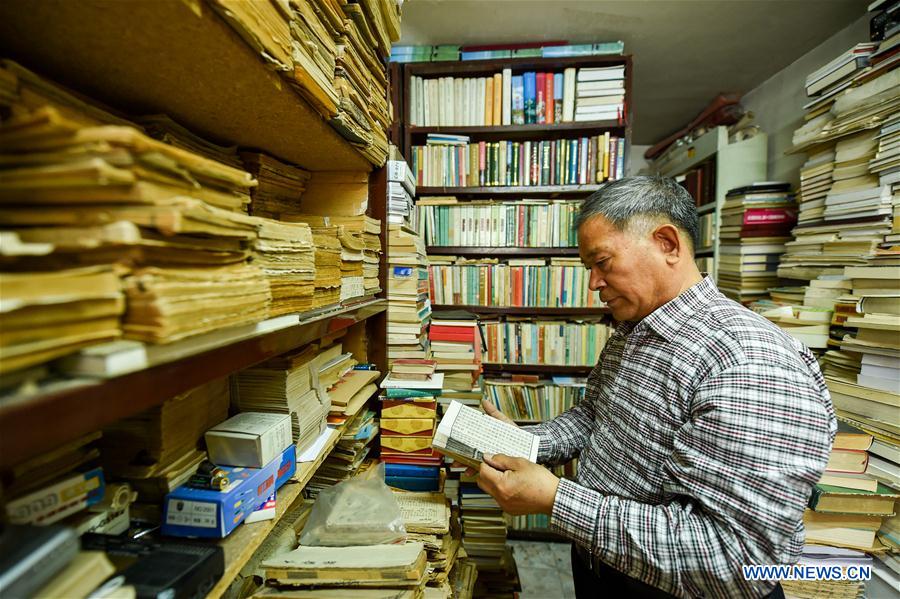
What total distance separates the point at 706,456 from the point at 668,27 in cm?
252

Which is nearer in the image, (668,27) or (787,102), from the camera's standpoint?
(668,27)

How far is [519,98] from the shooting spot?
8.00ft

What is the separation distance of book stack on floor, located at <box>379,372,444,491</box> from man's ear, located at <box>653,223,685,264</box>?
864 mm

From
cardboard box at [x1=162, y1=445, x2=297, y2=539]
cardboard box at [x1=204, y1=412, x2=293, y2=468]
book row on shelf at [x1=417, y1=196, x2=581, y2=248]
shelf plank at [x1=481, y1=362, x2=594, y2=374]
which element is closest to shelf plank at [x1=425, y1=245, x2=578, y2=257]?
Answer: book row on shelf at [x1=417, y1=196, x2=581, y2=248]

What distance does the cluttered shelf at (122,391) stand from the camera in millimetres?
304

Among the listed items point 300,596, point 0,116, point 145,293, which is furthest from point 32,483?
point 300,596

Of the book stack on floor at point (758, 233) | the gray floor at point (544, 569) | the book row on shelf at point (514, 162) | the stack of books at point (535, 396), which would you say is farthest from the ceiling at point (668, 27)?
the gray floor at point (544, 569)

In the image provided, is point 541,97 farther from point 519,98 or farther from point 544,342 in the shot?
point 544,342

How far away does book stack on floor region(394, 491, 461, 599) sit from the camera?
1.14m

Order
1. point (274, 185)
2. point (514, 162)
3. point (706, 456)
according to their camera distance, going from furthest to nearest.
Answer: point (514, 162) < point (274, 185) < point (706, 456)

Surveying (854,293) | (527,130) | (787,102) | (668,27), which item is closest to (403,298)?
(527,130)

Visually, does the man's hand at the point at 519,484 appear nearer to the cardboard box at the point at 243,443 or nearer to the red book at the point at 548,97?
the cardboard box at the point at 243,443

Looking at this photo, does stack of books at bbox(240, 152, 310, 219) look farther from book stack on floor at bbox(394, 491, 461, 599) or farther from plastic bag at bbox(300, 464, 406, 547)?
book stack on floor at bbox(394, 491, 461, 599)

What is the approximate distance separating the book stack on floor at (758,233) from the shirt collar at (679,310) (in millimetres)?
1867
